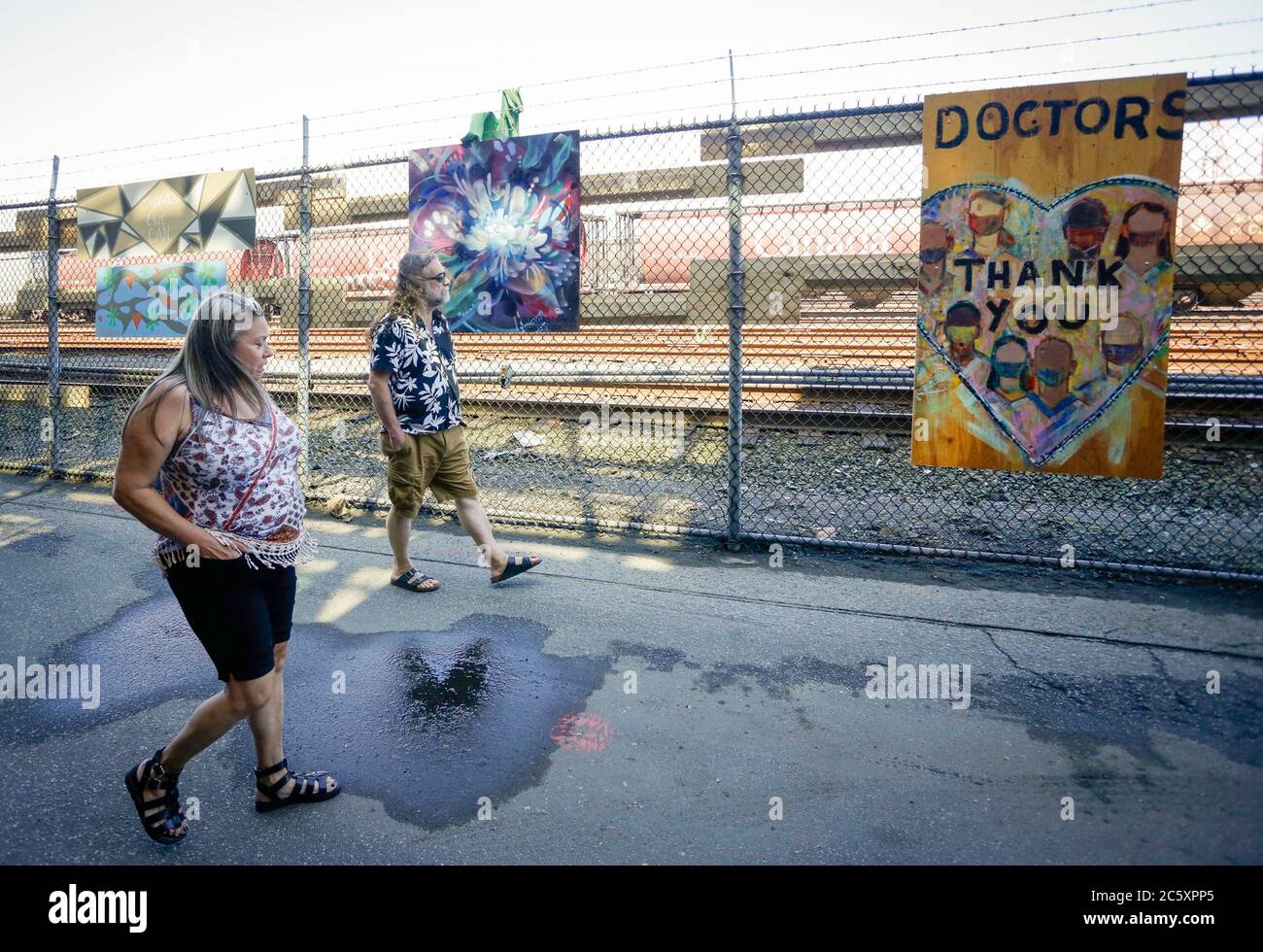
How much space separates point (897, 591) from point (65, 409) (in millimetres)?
11146

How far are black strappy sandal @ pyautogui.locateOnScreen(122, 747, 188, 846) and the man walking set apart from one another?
2308 mm

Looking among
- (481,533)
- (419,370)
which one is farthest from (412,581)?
(419,370)

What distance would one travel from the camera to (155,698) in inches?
150

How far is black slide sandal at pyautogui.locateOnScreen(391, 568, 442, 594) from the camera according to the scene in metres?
5.09

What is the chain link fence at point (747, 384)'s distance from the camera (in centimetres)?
579

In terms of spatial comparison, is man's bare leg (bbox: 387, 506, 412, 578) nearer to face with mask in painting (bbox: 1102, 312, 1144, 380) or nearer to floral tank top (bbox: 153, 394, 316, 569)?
floral tank top (bbox: 153, 394, 316, 569)

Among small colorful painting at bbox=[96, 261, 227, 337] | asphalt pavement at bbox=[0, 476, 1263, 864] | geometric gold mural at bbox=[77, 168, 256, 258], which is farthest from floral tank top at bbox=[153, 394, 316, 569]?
small colorful painting at bbox=[96, 261, 227, 337]

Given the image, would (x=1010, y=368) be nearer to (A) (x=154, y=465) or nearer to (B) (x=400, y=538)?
(B) (x=400, y=538)

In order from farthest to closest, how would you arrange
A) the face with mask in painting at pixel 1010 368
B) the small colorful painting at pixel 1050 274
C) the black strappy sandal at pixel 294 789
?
the face with mask in painting at pixel 1010 368 → the small colorful painting at pixel 1050 274 → the black strappy sandal at pixel 294 789

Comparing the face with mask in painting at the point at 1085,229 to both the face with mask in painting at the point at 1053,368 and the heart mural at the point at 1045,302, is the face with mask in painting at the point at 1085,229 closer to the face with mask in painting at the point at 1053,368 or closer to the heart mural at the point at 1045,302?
the heart mural at the point at 1045,302

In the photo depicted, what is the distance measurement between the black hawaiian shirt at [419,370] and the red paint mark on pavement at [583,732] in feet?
6.88

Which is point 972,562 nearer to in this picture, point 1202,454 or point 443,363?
point 1202,454

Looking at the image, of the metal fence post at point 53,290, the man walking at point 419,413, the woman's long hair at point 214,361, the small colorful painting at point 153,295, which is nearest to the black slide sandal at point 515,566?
the man walking at point 419,413
